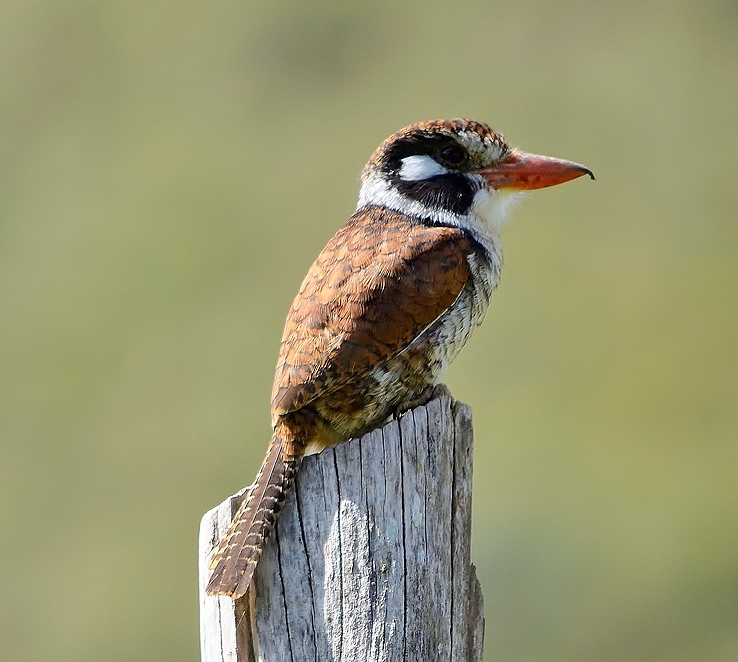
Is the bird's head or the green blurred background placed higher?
the green blurred background

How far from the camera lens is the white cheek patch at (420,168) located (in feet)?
17.5

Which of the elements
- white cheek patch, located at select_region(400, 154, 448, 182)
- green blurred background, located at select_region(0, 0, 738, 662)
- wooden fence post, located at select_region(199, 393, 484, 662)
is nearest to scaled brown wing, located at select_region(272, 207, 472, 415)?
white cheek patch, located at select_region(400, 154, 448, 182)

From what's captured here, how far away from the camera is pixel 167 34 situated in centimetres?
2325

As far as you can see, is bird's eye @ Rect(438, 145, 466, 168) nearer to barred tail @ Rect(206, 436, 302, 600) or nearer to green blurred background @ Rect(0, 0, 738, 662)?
barred tail @ Rect(206, 436, 302, 600)

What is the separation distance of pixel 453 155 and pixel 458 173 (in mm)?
73

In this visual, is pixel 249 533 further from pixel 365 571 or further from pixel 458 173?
pixel 458 173

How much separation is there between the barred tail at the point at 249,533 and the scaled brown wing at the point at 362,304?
0.47m

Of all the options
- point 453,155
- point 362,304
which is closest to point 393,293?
point 362,304

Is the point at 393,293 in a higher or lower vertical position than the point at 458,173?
lower

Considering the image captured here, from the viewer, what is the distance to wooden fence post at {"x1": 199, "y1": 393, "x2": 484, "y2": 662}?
3.71 meters

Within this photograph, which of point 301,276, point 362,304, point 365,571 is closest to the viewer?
point 365,571

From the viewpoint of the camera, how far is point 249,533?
3.81m

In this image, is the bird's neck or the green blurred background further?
the green blurred background

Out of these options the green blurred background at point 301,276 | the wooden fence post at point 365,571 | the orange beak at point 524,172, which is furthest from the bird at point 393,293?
the green blurred background at point 301,276
